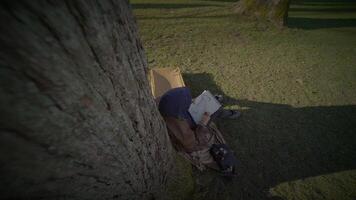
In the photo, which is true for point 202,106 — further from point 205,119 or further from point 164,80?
point 164,80

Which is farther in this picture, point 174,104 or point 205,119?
point 205,119

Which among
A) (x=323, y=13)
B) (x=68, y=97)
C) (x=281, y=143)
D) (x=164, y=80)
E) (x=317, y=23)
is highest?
(x=323, y=13)

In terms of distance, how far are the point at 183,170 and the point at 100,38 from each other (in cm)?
209

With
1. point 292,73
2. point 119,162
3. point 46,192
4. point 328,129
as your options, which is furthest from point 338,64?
point 46,192

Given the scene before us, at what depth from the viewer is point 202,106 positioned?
3.34 m

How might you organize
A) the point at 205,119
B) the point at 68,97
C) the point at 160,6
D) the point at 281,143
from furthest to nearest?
the point at 160,6
the point at 281,143
the point at 205,119
the point at 68,97

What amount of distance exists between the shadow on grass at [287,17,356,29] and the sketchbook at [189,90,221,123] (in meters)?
6.02

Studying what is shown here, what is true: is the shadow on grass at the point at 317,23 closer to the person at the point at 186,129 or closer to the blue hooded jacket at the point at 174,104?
the person at the point at 186,129

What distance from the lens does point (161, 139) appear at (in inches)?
76.5

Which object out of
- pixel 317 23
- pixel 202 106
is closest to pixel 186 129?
pixel 202 106

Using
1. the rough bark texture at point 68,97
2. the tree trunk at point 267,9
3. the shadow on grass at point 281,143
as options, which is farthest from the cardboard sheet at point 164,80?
the tree trunk at point 267,9

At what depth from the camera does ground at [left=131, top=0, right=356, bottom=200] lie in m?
3.17

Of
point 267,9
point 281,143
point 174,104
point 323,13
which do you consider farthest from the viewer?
point 323,13

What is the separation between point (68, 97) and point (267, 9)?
8176 millimetres
